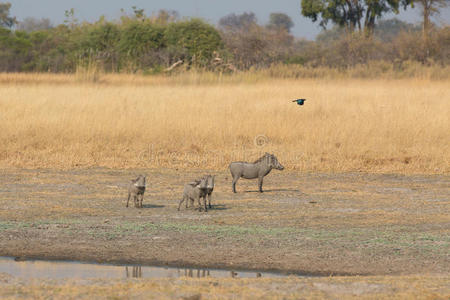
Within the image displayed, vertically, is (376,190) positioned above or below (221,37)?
below

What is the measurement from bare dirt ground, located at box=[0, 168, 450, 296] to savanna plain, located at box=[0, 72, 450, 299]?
0.10ft

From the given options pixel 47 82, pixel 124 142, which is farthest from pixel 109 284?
pixel 47 82

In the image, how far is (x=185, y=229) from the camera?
31.1ft

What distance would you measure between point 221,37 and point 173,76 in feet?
28.7

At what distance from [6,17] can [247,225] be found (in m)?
78.1

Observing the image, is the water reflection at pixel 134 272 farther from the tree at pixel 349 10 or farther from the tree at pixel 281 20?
the tree at pixel 281 20

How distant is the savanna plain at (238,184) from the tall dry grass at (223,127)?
5 centimetres

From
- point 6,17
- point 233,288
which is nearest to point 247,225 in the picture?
point 233,288

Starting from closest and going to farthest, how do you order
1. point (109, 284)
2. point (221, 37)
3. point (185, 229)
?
point (109, 284)
point (185, 229)
point (221, 37)

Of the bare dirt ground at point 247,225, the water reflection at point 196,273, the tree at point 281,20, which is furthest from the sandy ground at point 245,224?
the tree at point 281,20

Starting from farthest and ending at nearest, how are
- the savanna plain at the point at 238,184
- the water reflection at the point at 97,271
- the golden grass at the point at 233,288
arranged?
the savanna plain at the point at 238,184 < the water reflection at the point at 97,271 < the golden grass at the point at 233,288

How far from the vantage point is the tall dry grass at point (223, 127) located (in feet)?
52.6

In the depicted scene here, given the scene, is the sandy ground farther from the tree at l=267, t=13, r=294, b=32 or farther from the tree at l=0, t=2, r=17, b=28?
the tree at l=267, t=13, r=294, b=32

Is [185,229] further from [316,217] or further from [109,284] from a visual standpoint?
[109,284]
